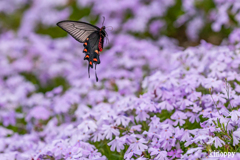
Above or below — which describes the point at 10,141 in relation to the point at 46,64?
below

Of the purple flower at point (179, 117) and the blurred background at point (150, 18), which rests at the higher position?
the blurred background at point (150, 18)

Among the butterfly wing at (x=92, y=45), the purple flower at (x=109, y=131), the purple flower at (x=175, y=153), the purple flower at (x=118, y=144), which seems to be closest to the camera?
the purple flower at (x=175, y=153)

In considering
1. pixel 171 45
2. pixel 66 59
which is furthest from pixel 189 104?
pixel 66 59

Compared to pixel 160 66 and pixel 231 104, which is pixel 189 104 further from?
pixel 160 66

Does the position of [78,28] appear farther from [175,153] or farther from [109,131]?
[175,153]

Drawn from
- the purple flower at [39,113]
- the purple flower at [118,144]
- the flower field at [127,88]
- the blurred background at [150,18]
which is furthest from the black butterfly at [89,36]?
the blurred background at [150,18]

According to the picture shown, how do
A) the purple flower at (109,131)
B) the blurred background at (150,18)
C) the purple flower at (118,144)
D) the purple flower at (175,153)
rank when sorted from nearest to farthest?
the purple flower at (175,153), the purple flower at (118,144), the purple flower at (109,131), the blurred background at (150,18)

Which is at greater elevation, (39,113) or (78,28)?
(78,28)

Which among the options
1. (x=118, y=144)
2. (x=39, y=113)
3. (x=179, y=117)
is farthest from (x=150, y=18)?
(x=118, y=144)

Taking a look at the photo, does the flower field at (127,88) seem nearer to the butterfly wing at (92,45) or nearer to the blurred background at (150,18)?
the blurred background at (150,18)
